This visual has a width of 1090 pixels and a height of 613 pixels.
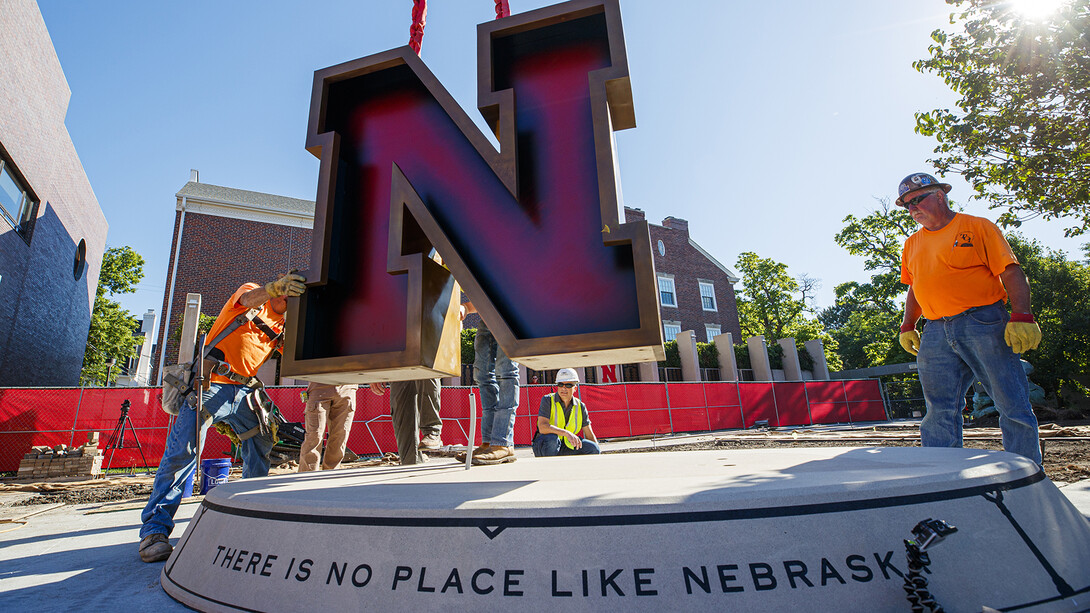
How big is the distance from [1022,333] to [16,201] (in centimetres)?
1890

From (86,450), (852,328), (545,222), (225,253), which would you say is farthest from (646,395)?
(852,328)

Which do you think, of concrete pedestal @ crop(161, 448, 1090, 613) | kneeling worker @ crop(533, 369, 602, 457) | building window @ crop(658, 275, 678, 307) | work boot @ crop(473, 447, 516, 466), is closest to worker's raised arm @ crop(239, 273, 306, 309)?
concrete pedestal @ crop(161, 448, 1090, 613)

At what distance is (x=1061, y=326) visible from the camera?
2447 cm

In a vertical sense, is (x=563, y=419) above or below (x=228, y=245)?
below

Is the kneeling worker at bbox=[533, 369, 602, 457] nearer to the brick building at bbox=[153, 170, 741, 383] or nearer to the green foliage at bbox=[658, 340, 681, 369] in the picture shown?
the brick building at bbox=[153, 170, 741, 383]

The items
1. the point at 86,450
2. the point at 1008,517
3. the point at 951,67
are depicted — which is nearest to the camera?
the point at 1008,517

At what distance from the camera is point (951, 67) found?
28.3 feet

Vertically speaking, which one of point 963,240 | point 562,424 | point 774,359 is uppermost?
point 774,359

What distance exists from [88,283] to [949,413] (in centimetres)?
2621

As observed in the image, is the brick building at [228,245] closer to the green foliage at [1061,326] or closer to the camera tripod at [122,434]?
the camera tripod at [122,434]

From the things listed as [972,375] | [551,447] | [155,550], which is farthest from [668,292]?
[155,550]

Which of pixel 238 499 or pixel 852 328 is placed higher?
pixel 852 328

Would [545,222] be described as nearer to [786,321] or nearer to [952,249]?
[952,249]

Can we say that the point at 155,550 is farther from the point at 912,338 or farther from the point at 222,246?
the point at 222,246
